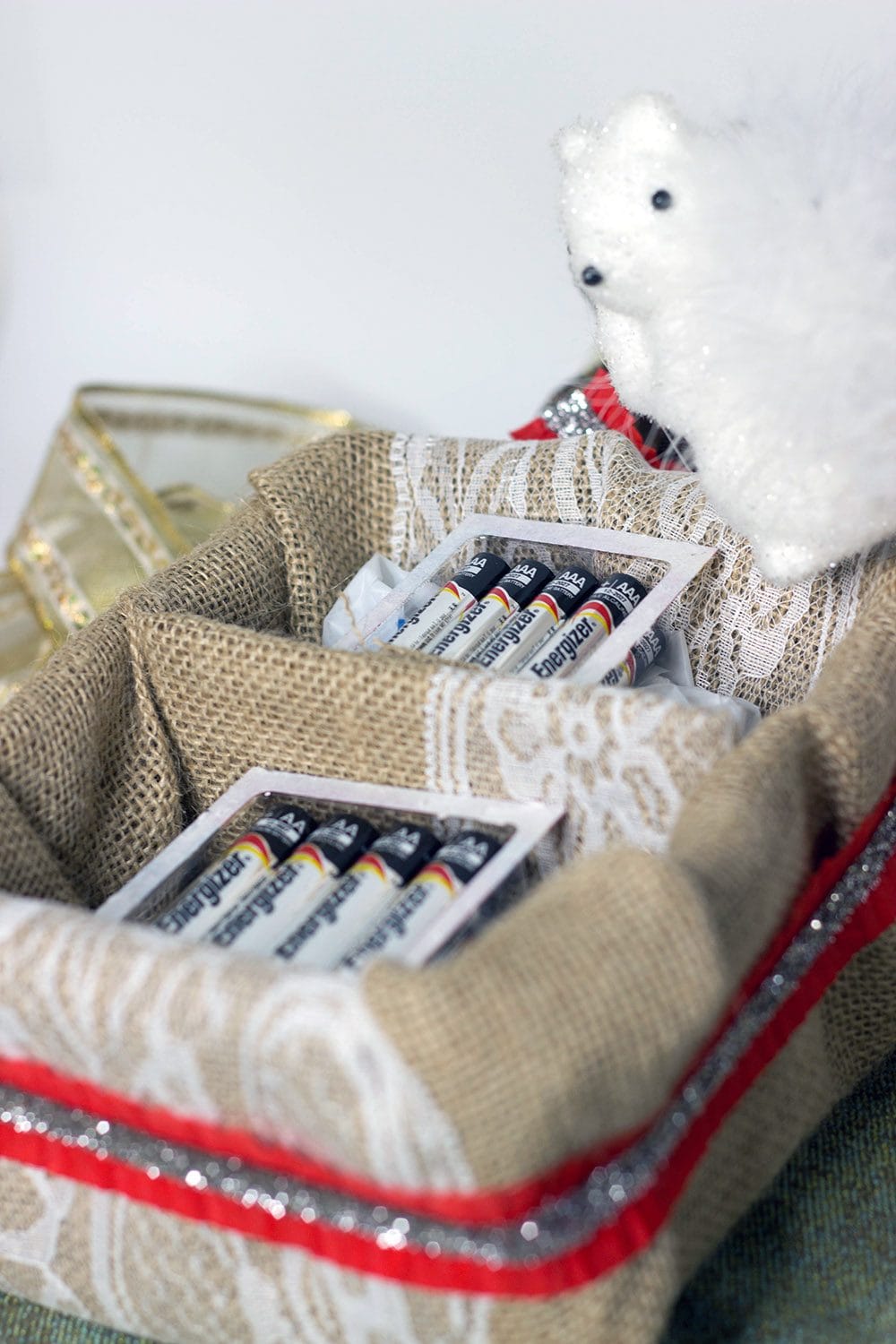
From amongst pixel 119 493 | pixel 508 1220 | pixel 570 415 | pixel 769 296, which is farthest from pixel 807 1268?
pixel 119 493

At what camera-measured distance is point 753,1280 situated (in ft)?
1.93

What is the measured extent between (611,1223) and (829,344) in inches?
13.7

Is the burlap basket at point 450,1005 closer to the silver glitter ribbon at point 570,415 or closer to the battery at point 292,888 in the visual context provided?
the battery at point 292,888

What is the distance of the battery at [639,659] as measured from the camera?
71 cm

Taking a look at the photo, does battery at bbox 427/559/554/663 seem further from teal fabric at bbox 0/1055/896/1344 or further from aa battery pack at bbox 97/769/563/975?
teal fabric at bbox 0/1055/896/1344

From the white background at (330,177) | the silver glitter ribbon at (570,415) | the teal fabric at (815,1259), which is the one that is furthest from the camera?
the white background at (330,177)

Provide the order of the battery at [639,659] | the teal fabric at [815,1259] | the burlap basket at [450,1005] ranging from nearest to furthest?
the burlap basket at [450,1005], the teal fabric at [815,1259], the battery at [639,659]

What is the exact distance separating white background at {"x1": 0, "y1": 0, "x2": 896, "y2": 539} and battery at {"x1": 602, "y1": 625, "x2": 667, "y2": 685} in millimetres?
602

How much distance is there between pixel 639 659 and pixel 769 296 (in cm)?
19

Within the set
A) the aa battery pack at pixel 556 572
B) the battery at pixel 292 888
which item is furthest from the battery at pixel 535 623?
the battery at pixel 292 888

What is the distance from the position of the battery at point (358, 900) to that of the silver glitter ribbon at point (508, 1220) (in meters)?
0.09

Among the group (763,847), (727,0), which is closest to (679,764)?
(763,847)

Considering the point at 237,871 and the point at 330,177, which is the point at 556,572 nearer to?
the point at 237,871

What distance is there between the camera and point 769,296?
62 cm
